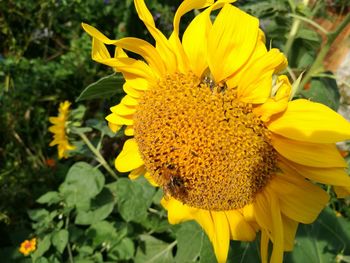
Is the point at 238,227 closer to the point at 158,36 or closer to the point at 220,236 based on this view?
the point at 220,236

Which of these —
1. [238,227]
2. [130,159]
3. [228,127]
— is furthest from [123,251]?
[228,127]

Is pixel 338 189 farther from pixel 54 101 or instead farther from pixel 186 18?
pixel 54 101

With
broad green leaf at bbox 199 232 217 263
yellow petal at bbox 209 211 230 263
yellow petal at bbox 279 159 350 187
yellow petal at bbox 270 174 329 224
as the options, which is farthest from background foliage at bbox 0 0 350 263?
yellow petal at bbox 279 159 350 187

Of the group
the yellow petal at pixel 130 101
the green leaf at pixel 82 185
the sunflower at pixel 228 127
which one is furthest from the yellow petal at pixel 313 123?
the green leaf at pixel 82 185

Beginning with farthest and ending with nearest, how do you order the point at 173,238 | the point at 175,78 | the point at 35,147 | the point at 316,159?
the point at 35,147 → the point at 173,238 → the point at 175,78 → the point at 316,159

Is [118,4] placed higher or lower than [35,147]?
higher

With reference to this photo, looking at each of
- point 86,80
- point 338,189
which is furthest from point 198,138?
point 86,80
